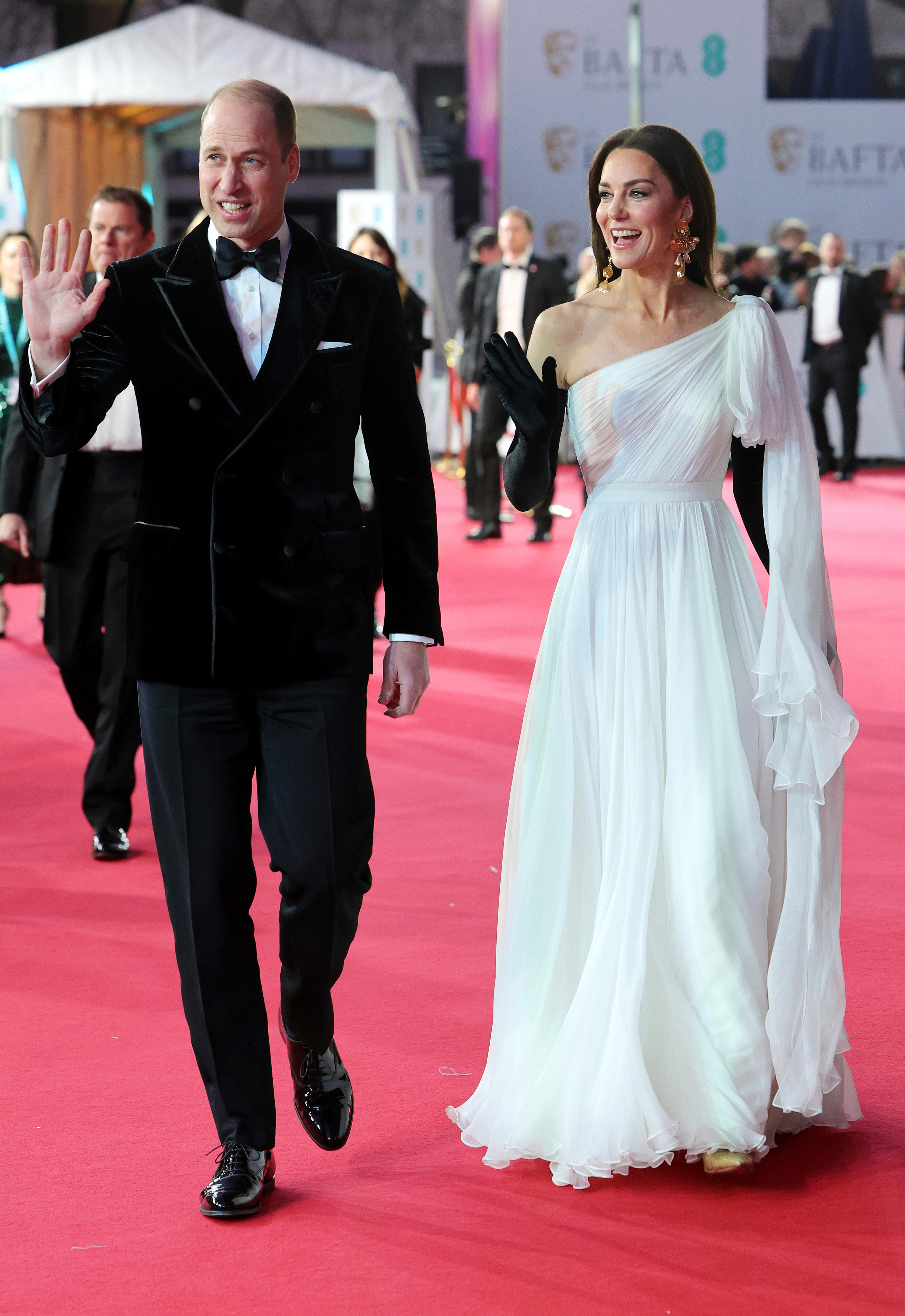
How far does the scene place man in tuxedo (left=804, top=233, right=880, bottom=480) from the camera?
1493 centimetres

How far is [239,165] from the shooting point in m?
2.58

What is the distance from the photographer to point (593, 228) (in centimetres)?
313

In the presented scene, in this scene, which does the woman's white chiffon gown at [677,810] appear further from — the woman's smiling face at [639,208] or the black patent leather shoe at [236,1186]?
the black patent leather shoe at [236,1186]

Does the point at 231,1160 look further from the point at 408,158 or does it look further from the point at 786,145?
the point at 786,145

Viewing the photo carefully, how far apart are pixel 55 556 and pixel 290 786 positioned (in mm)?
2370

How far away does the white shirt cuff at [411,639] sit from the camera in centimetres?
281

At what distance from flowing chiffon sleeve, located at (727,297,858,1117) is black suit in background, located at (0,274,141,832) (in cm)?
227

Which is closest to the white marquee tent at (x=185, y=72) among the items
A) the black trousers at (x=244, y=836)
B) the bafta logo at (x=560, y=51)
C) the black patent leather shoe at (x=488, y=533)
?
the black patent leather shoe at (x=488, y=533)

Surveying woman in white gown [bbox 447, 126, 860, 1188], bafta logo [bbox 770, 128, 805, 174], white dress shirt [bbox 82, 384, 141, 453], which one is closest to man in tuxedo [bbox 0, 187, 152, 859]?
white dress shirt [bbox 82, 384, 141, 453]

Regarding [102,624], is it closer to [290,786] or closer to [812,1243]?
[290,786]

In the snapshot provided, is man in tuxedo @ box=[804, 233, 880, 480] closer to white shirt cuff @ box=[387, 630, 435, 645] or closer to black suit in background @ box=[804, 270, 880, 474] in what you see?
black suit in background @ box=[804, 270, 880, 474]

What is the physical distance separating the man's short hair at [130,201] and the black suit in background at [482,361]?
18.9 feet

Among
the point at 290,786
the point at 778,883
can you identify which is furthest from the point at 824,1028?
the point at 290,786

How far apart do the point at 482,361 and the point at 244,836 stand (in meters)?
7.99
